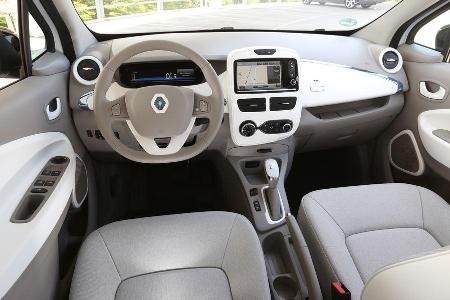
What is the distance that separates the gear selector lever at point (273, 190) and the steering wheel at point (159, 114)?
0.51 m

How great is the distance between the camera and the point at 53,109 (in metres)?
1.60

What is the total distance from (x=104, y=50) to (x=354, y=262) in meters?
1.33

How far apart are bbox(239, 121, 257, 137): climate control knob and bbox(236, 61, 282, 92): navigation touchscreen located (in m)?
0.15

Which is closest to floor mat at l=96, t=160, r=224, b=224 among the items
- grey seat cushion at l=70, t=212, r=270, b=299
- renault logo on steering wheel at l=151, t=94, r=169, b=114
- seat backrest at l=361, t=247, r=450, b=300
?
grey seat cushion at l=70, t=212, r=270, b=299

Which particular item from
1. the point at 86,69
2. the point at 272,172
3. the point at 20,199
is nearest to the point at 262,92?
the point at 272,172

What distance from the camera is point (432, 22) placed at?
2053mm

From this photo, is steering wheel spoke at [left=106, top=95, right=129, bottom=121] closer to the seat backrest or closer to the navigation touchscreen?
the navigation touchscreen

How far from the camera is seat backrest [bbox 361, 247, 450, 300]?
2.14 ft

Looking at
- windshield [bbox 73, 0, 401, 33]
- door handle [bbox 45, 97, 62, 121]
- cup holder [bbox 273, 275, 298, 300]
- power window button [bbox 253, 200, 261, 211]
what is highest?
windshield [bbox 73, 0, 401, 33]

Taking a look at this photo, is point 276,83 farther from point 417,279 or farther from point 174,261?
point 417,279

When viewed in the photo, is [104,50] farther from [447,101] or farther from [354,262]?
[447,101]

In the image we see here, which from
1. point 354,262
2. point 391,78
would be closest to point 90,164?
point 354,262

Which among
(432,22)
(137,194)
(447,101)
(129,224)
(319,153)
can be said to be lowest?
(137,194)

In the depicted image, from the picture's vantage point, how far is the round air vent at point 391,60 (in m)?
2.00
